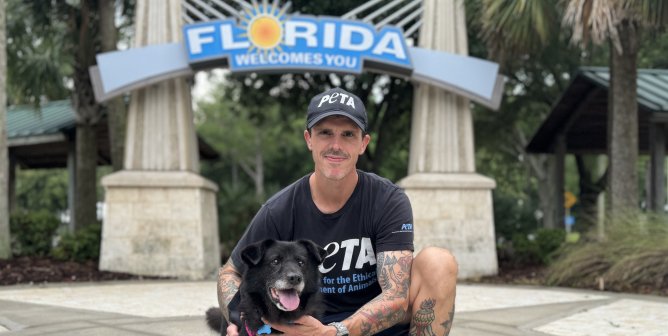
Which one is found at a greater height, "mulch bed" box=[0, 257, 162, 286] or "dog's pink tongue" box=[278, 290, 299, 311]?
"dog's pink tongue" box=[278, 290, 299, 311]

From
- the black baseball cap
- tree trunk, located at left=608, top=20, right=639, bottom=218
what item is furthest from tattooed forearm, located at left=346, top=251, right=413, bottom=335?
tree trunk, located at left=608, top=20, right=639, bottom=218

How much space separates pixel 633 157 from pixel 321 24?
5.64 meters

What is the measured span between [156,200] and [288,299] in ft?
33.6

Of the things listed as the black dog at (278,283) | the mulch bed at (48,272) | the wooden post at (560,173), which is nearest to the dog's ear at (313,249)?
the black dog at (278,283)

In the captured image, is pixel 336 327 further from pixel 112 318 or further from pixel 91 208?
pixel 91 208

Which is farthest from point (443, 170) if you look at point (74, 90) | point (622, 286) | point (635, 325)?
point (74, 90)

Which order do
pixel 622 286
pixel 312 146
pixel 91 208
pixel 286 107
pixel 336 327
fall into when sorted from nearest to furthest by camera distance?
pixel 336 327, pixel 312 146, pixel 622 286, pixel 91 208, pixel 286 107

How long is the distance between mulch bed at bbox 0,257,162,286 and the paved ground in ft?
2.56

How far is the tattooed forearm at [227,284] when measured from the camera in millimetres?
3662

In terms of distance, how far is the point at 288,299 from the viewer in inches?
128

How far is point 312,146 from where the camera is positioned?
3.81 m

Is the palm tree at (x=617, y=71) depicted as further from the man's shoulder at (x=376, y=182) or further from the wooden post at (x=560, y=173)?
the man's shoulder at (x=376, y=182)

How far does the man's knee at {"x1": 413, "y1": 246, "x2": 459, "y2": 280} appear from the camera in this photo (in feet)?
12.4

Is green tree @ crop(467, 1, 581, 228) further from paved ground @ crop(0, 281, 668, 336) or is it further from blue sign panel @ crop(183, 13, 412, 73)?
paved ground @ crop(0, 281, 668, 336)
